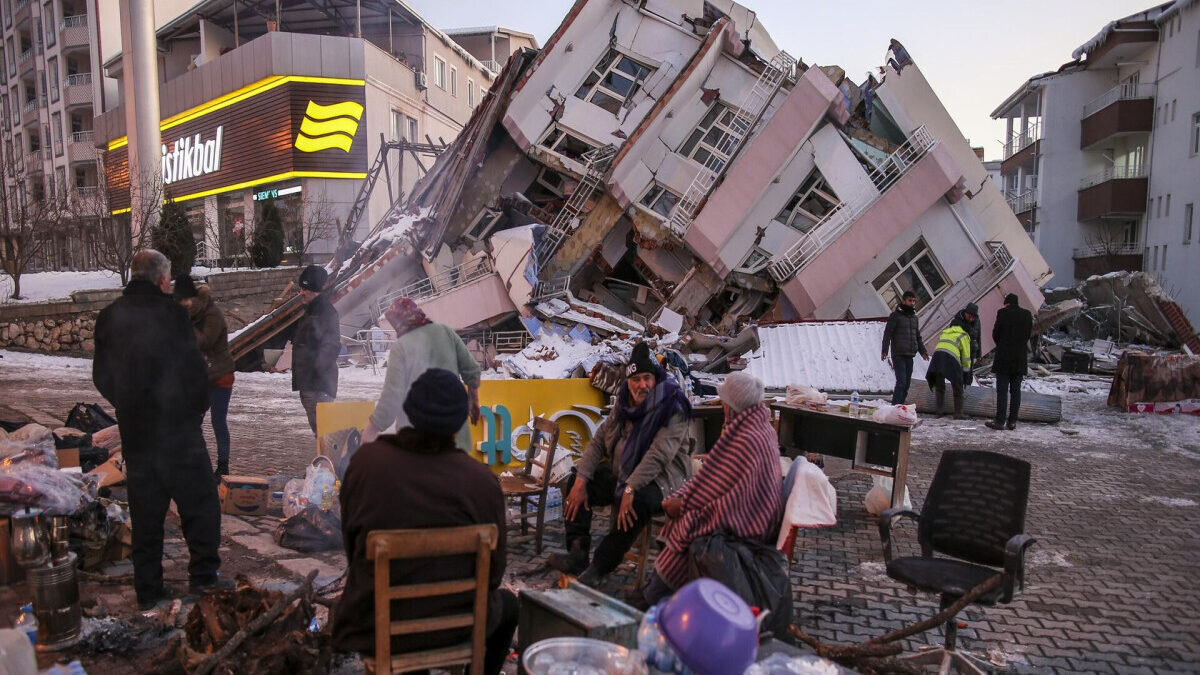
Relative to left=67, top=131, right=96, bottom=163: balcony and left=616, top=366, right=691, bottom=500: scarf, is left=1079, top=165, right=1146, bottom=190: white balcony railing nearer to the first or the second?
left=616, top=366, right=691, bottom=500: scarf

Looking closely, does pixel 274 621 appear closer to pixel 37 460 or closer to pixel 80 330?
pixel 37 460

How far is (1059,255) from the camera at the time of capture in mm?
32000

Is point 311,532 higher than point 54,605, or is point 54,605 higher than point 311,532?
point 54,605

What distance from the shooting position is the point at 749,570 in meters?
3.54

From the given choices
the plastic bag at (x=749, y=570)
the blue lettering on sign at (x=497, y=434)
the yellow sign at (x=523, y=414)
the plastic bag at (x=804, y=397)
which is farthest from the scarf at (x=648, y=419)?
the plastic bag at (x=804, y=397)

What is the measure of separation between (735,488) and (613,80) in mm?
17181

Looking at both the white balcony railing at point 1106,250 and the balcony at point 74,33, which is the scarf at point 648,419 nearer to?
the white balcony railing at point 1106,250

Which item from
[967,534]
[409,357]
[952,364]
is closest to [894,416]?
[967,534]

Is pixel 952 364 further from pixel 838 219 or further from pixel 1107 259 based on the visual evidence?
pixel 1107 259

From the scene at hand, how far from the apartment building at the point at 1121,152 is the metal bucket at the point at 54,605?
97.4 ft

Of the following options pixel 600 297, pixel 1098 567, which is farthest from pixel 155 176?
pixel 1098 567

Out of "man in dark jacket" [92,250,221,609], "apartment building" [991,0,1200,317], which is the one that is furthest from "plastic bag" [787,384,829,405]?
"apartment building" [991,0,1200,317]

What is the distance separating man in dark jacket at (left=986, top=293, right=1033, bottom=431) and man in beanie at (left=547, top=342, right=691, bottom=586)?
7501mm

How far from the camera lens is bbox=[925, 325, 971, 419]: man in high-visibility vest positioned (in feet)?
36.4
